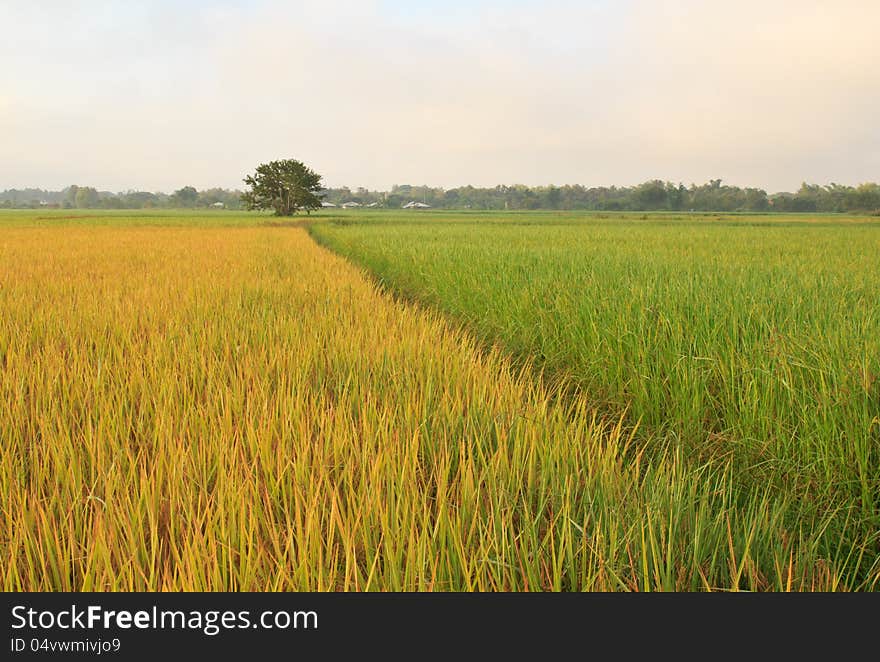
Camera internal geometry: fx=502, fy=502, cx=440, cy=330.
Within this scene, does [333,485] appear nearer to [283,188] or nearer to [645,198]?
[283,188]

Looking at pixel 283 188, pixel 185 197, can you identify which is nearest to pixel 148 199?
pixel 185 197

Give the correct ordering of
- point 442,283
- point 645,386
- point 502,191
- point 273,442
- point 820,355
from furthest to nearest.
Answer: point 502,191
point 442,283
point 645,386
point 820,355
point 273,442

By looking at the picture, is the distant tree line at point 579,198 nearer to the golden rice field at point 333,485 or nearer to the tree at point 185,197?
the tree at point 185,197

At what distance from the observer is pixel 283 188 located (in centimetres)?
4322

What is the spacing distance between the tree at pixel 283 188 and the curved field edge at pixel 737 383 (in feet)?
135

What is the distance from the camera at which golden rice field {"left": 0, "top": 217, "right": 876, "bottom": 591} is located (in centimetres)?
98

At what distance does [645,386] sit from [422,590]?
2.09 meters

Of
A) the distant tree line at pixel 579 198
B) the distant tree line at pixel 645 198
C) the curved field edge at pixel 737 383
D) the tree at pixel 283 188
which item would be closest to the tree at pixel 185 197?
the distant tree line at pixel 579 198

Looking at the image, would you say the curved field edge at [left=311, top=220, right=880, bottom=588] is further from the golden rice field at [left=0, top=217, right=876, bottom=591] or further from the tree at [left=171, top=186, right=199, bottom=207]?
the tree at [left=171, top=186, right=199, bottom=207]

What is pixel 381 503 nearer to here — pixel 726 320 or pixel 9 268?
pixel 726 320

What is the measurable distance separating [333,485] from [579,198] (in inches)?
4051

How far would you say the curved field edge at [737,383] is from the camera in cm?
169
